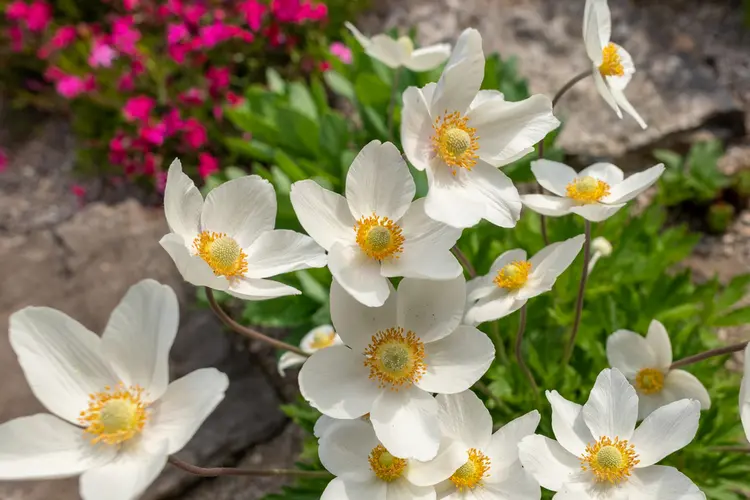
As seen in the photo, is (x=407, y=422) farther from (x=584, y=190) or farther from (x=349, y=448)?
(x=584, y=190)

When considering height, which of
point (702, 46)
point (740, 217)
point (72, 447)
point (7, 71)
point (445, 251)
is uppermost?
point (445, 251)

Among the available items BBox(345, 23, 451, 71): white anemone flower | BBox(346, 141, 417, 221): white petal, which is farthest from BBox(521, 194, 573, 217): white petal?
BBox(345, 23, 451, 71): white anemone flower

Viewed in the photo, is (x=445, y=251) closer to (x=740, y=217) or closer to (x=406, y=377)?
(x=406, y=377)

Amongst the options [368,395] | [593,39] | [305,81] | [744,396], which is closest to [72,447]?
[368,395]

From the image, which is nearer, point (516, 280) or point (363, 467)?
point (363, 467)

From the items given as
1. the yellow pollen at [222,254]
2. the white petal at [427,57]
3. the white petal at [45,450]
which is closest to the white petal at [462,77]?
the yellow pollen at [222,254]

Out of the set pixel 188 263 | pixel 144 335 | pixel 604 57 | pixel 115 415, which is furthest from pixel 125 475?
pixel 604 57
